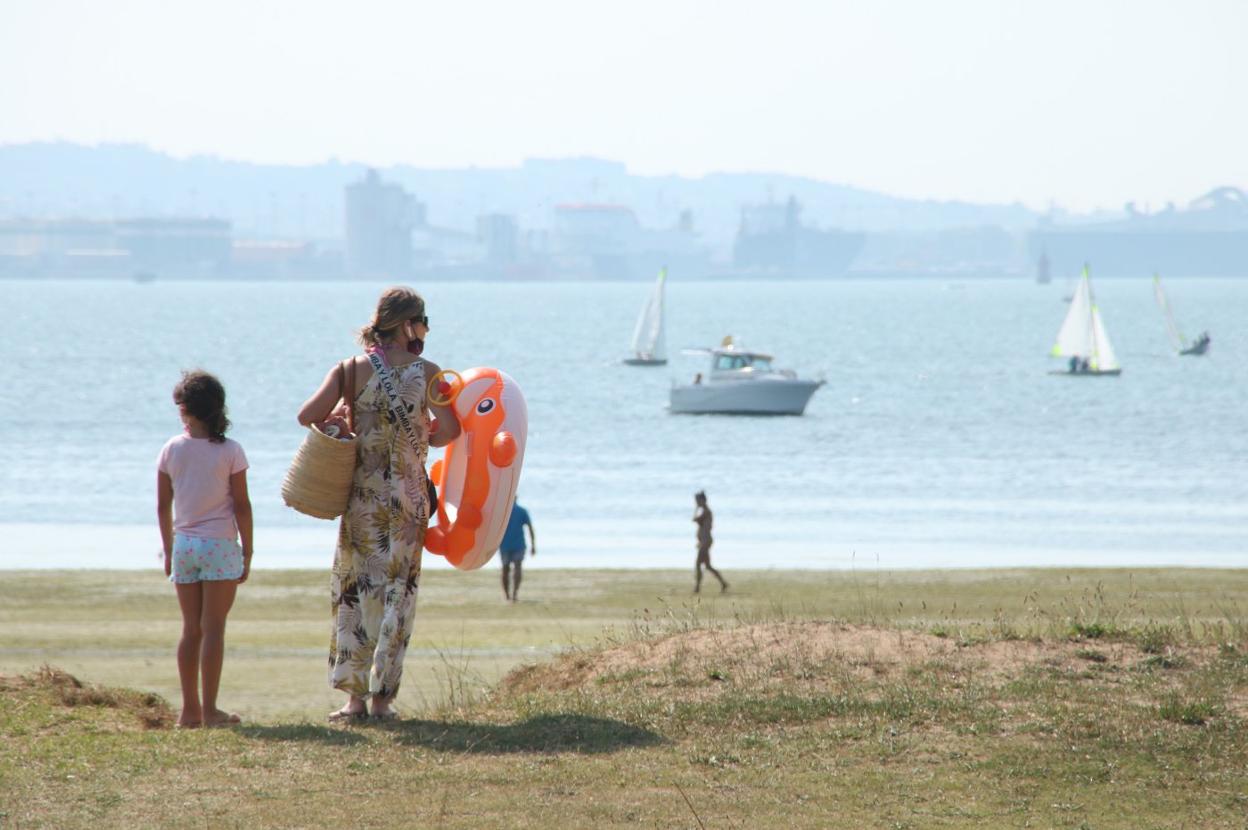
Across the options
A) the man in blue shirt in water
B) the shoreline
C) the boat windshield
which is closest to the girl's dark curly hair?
the man in blue shirt in water

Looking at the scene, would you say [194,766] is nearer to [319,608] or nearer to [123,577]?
[319,608]

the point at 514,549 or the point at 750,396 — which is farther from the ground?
the point at 514,549

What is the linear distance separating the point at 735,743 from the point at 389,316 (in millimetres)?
2294

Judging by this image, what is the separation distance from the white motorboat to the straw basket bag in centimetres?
5231

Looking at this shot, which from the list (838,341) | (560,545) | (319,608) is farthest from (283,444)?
(838,341)

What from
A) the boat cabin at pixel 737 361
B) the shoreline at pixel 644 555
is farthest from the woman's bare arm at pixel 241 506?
the boat cabin at pixel 737 361

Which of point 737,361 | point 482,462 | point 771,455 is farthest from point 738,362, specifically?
point 482,462

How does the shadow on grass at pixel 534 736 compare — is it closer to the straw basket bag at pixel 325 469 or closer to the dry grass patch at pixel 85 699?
the straw basket bag at pixel 325 469

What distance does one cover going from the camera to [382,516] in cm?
725

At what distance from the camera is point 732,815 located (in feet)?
18.9

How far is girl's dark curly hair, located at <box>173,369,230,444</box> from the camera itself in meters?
7.13

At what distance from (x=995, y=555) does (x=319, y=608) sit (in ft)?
37.7

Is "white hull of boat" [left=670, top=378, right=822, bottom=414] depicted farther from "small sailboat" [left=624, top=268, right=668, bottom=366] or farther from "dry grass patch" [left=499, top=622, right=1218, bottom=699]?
"dry grass patch" [left=499, top=622, right=1218, bottom=699]

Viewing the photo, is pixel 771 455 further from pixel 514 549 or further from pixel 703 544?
pixel 514 549
